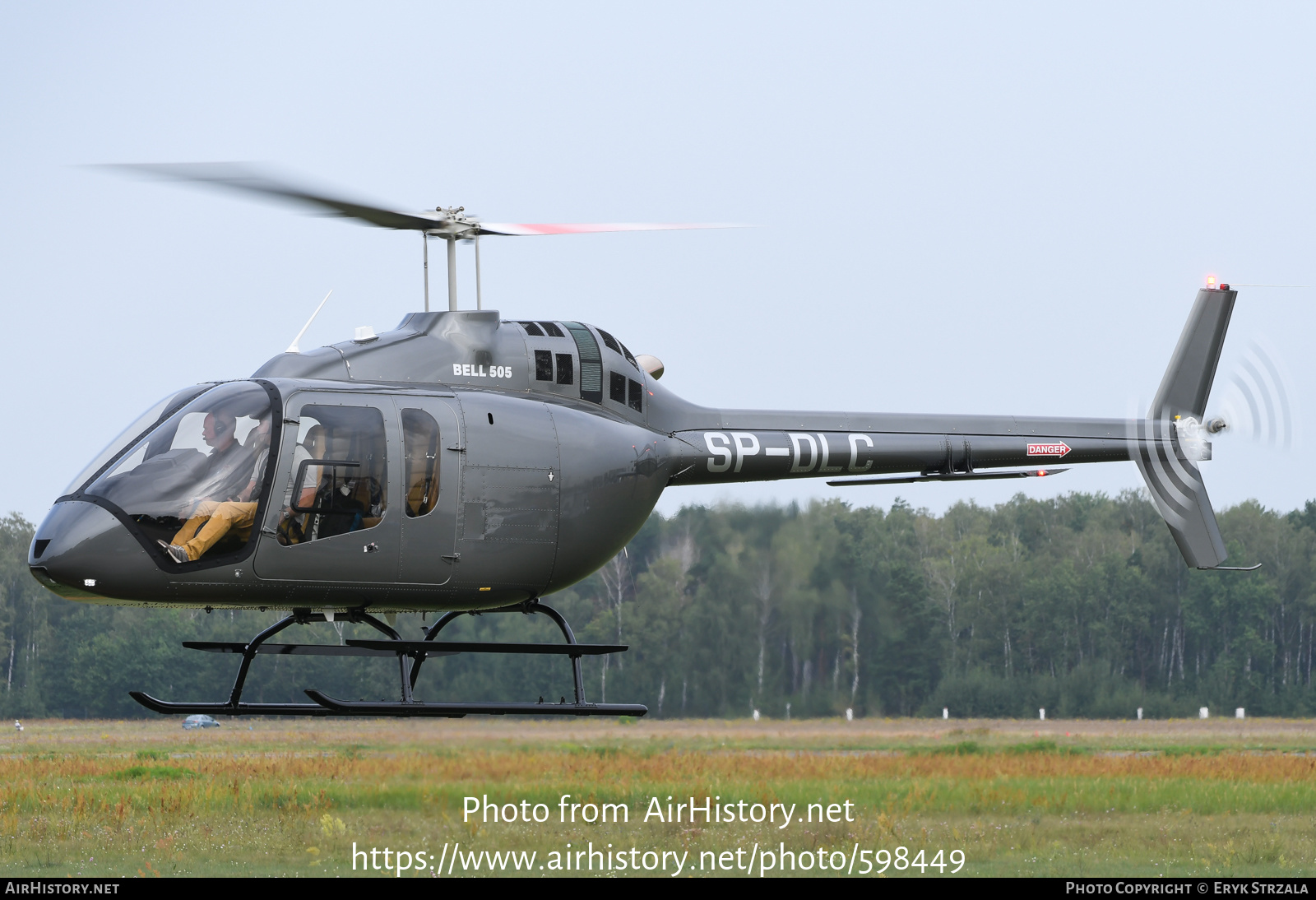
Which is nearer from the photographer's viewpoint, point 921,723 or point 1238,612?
point 921,723

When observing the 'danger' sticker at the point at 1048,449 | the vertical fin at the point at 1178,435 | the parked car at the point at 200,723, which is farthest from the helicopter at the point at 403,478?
the parked car at the point at 200,723

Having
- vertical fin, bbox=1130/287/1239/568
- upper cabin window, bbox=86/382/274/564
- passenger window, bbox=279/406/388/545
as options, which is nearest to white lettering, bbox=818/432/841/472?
vertical fin, bbox=1130/287/1239/568

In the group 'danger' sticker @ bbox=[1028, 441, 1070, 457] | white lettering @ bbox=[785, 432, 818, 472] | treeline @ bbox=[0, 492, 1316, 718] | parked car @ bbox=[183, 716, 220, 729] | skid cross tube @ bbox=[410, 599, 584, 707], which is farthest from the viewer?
parked car @ bbox=[183, 716, 220, 729]

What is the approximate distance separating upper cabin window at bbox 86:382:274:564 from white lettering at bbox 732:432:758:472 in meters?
4.35

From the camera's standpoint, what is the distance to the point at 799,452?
1264 cm

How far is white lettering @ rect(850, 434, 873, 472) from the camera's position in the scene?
12.9 meters

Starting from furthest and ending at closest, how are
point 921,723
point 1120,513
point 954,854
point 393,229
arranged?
point 1120,513, point 921,723, point 954,854, point 393,229

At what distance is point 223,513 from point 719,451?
4517 mm

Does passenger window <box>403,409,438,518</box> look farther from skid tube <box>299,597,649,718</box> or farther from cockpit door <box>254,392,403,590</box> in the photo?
skid tube <box>299,597,649,718</box>

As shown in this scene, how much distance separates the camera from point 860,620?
77.0 ft

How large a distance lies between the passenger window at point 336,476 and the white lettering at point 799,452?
4146 mm

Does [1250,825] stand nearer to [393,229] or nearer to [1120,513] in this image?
[393,229]
